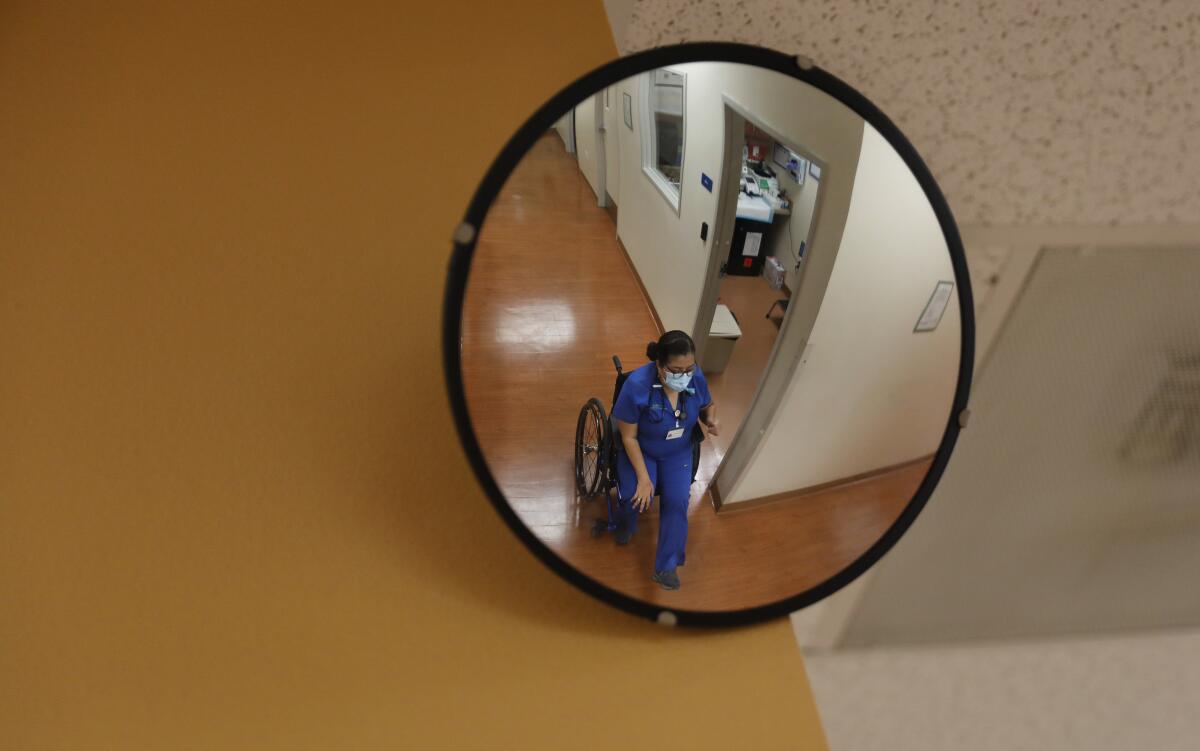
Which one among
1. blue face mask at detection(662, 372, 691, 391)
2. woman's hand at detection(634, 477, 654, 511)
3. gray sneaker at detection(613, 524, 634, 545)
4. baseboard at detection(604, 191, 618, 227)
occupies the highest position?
baseboard at detection(604, 191, 618, 227)

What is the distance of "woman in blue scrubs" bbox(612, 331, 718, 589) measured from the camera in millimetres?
430

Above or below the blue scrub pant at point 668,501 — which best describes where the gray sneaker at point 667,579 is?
below

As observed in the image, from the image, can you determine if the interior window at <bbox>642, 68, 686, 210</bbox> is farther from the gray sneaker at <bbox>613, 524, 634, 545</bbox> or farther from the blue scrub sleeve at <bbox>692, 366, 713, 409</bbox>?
the gray sneaker at <bbox>613, 524, 634, 545</bbox>

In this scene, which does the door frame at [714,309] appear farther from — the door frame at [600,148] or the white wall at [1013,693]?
the white wall at [1013,693]

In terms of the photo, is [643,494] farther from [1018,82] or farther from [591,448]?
[1018,82]

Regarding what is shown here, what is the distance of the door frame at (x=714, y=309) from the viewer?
1.37ft

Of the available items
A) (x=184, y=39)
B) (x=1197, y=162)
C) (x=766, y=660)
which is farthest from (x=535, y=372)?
(x=1197, y=162)

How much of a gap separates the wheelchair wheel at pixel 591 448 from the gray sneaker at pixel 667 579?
82 millimetres

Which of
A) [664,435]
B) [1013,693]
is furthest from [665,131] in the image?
[1013,693]

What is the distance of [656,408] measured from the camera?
1.44ft

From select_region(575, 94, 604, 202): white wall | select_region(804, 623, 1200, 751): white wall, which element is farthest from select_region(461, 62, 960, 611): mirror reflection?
select_region(804, 623, 1200, 751): white wall

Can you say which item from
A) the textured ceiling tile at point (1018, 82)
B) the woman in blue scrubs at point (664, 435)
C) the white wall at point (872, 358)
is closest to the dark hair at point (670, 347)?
the woman in blue scrubs at point (664, 435)

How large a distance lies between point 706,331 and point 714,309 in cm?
2

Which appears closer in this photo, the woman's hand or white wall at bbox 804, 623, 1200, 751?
the woman's hand
